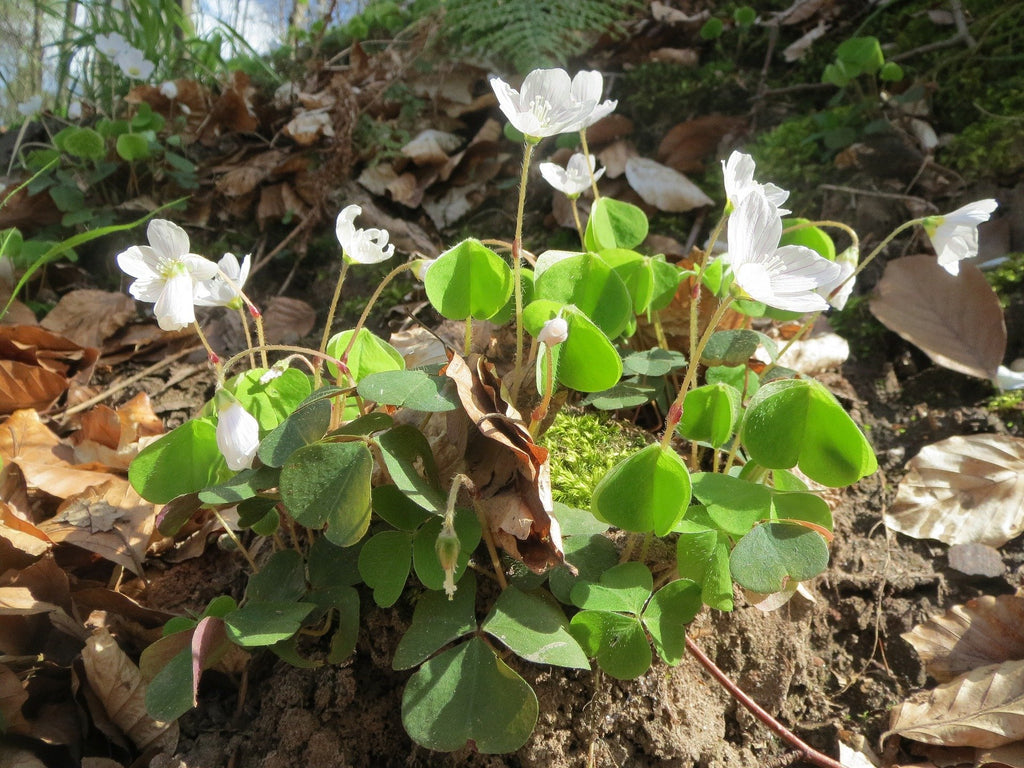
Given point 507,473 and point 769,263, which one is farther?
point 507,473

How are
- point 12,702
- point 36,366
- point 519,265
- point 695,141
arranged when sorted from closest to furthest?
point 519,265, point 12,702, point 36,366, point 695,141

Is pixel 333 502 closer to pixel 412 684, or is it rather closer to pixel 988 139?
pixel 412 684

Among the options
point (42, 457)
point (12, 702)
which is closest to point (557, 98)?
point (12, 702)

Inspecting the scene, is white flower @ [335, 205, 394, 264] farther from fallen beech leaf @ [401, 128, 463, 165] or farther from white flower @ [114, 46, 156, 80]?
white flower @ [114, 46, 156, 80]

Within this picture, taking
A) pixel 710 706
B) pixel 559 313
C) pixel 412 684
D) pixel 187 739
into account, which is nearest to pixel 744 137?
pixel 559 313

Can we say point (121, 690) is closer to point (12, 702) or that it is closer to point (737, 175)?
point (12, 702)

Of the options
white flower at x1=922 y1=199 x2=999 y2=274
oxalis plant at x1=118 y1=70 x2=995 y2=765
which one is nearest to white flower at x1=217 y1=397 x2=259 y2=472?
oxalis plant at x1=118 y1=70 x2=995 y2=765
